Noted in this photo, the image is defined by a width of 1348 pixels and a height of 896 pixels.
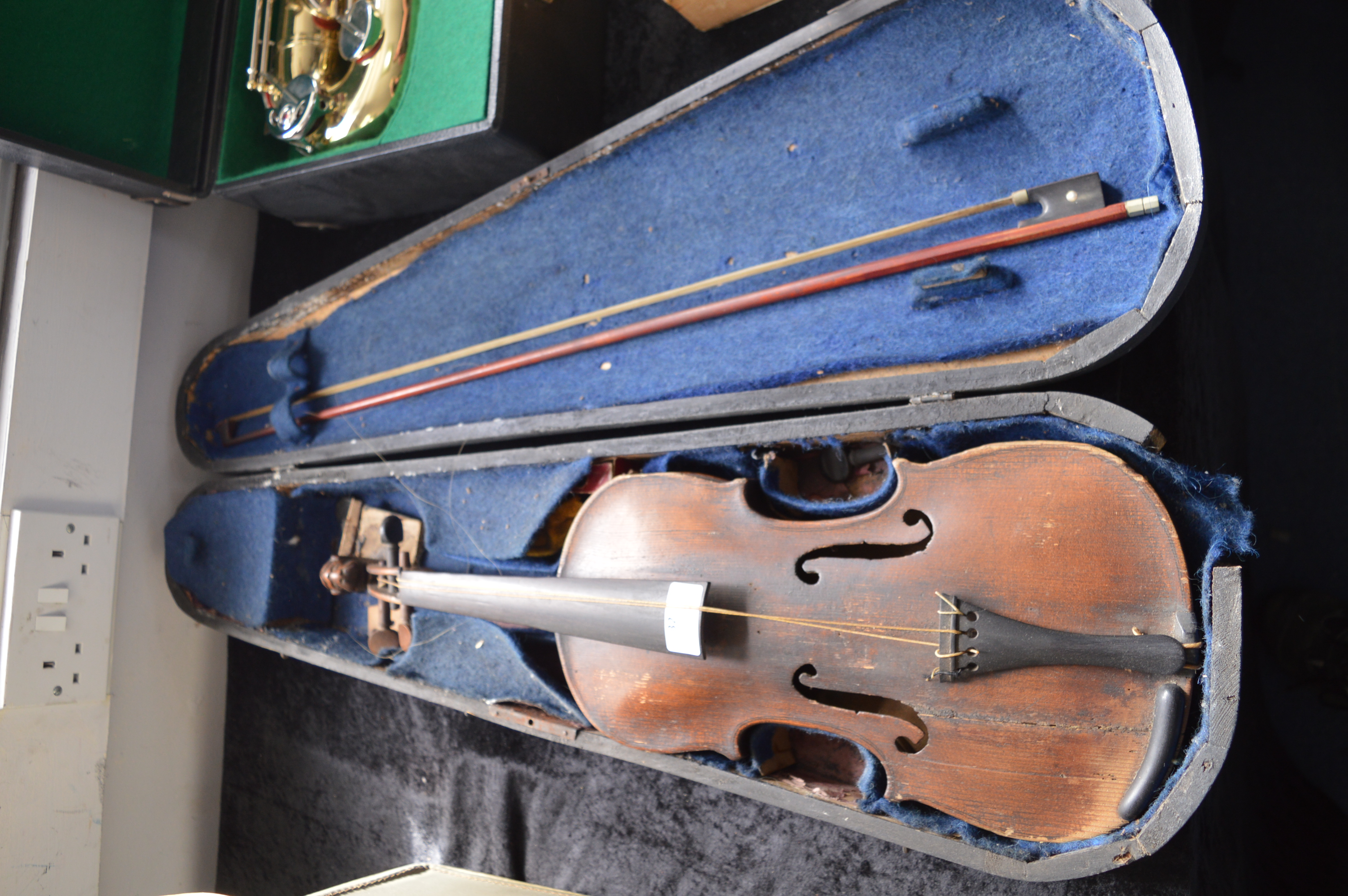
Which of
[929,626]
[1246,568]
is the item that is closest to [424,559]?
[929,626]

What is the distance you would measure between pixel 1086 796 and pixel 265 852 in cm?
229

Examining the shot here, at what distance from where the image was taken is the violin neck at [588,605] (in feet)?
4.34

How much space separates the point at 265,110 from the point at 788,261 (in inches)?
60.1

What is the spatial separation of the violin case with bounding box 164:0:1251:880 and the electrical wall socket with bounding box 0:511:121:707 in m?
0.41

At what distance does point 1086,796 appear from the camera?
112 cm

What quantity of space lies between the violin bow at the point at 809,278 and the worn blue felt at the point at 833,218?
0.02 meters

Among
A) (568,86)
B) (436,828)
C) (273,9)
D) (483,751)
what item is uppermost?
(273,9)

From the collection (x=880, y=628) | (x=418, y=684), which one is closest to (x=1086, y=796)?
(x=880, y=628)

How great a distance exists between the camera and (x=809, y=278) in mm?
1418

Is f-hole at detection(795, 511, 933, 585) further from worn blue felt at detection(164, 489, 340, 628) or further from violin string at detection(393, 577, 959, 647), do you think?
worn blue felt at detection(164, 489, 340, 628)

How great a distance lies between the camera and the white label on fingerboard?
4.28 feet

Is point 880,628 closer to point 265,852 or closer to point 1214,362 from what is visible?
point 1214,362

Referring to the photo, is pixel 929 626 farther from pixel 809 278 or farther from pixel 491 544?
pixel 491 544

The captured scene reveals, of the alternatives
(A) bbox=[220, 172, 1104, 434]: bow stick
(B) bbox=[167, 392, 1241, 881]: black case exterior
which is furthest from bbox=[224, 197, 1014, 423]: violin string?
(B) bbox=[167, 392, 1241, 881]: black case exterior
